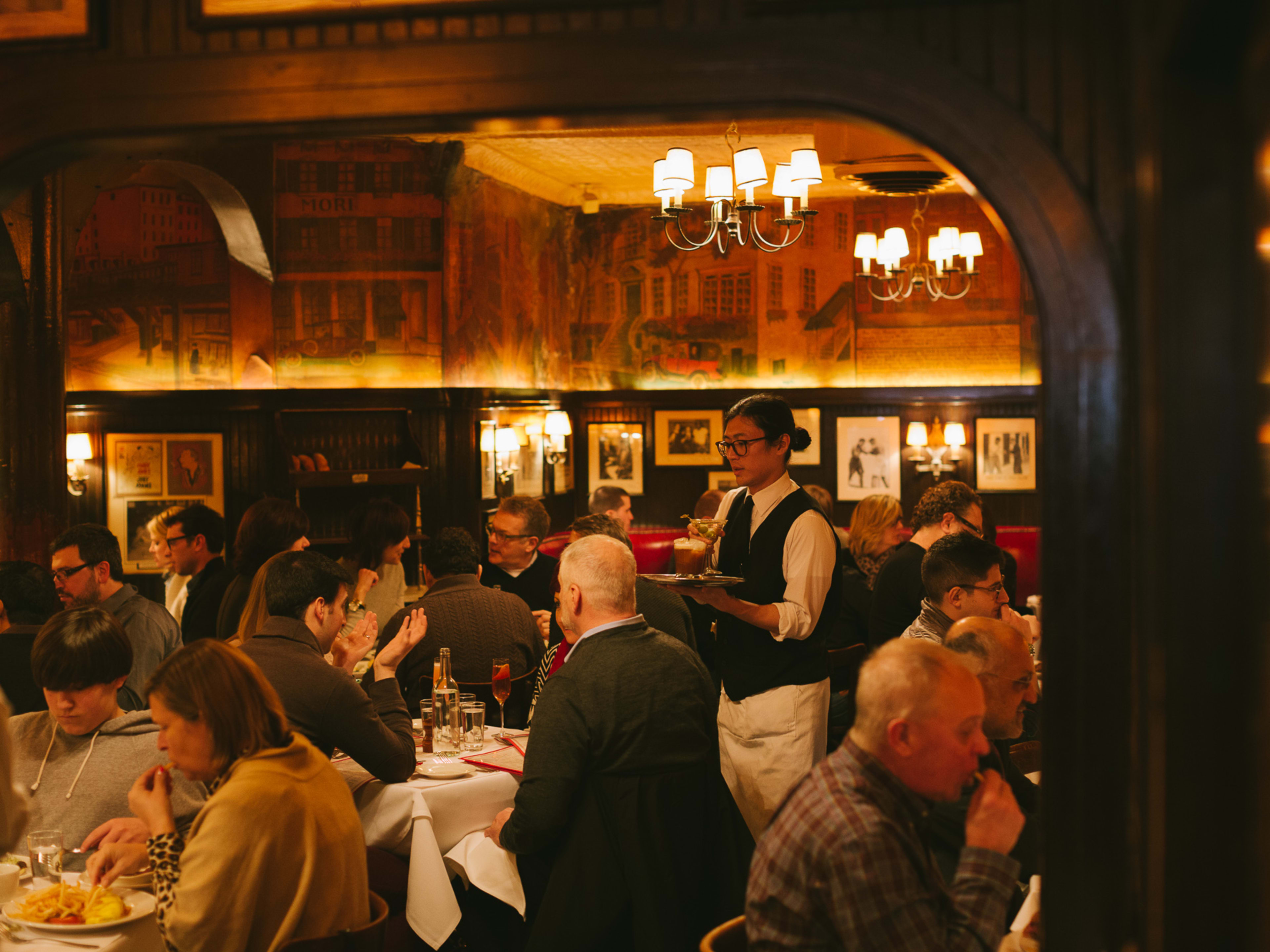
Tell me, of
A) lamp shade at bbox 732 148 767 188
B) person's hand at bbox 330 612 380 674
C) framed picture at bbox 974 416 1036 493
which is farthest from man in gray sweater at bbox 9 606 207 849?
framed picture at bbox 974 416 1036 493

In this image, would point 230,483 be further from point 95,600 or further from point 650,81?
point 650,81

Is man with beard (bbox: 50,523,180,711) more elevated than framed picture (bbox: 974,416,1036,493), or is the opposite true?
framed picture (bbox: 974,416,1036,493)

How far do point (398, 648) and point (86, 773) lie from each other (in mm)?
1175

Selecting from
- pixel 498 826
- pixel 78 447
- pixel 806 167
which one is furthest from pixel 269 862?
pixel 78 447

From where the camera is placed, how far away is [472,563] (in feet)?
17.0

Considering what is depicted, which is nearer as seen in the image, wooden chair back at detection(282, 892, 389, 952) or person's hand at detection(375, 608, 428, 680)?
wooden chair back at detection(282, 892, 389, 952)

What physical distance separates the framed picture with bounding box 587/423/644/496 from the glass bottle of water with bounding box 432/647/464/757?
9120 millimetres

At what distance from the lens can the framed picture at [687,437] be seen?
13250 mm

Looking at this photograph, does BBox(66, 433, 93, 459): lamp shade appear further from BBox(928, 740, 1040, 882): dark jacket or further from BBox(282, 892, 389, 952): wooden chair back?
BBox(928, 740, 1040, 882): dark jacket

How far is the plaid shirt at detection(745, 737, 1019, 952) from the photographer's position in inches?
77.2

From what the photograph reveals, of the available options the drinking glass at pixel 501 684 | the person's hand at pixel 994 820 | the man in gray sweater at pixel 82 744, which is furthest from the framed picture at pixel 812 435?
the person's hand at pixel 994 820

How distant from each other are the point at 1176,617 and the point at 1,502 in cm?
694

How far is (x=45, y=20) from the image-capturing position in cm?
210

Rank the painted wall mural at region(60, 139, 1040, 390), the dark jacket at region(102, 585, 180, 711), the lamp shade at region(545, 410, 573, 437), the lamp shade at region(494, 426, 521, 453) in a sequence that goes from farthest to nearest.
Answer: the lamp shade at region(545, 410, 573, 437) < the lamp shade at region(494, 426, 521, 453) < the painted wall mural at region(60, 139, 1040, 390) < the dark jacket at region(102, 585, 180, 711)
